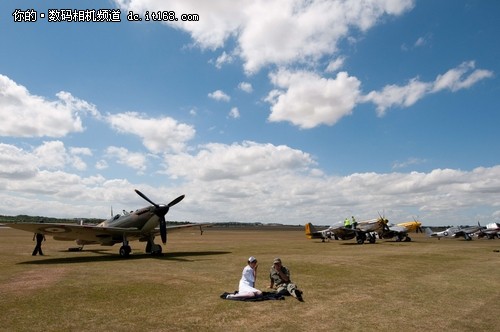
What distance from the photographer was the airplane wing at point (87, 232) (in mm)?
21219

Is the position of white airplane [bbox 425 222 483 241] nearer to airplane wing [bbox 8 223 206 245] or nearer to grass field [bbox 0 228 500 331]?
grass field [bbox 0 228 500 331]

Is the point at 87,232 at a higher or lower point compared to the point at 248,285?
higher

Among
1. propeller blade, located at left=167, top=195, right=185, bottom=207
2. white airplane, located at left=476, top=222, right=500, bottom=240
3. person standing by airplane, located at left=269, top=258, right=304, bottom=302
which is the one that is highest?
propeller blade, located at left=167, top=195, right=185, bottom=207

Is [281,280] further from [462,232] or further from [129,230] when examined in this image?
[462,232]

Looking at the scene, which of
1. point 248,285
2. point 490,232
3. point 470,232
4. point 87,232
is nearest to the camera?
point 248,285

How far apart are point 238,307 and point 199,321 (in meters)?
1.63

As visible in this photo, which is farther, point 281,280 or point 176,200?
point 176,200

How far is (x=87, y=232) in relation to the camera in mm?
23172

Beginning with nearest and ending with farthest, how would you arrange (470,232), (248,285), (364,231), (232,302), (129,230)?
(232,302), (248,285), (129,230), (364,231), (470,232)

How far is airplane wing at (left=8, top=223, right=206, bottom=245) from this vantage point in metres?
21.2

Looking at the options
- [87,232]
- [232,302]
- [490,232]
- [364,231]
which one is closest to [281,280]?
[232,302]

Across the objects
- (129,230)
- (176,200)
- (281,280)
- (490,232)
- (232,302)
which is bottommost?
(490,232)

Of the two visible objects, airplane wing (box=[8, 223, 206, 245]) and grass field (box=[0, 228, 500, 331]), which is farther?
airplane wing (box=[8, 223, 206, 245])

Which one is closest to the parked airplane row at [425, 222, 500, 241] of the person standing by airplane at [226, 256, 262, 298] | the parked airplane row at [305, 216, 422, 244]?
the parked airplane row at [305, 216, 422, 244]
